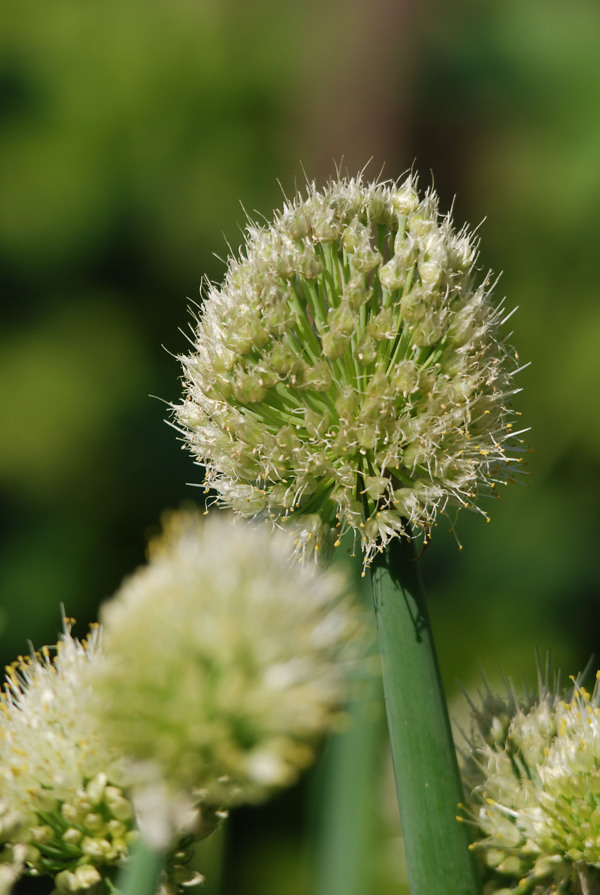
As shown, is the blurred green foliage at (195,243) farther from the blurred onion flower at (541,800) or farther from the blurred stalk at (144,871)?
the blurred stalk at (144,871)

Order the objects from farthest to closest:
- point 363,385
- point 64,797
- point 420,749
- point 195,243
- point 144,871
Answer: point 195,243 → point 363,385 → point 420,749 → point 64,797 → point 144,871

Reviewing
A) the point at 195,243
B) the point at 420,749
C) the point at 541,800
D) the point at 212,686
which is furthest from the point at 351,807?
the point at 195,243

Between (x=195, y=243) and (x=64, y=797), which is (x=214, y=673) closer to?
(x=64, y=797)

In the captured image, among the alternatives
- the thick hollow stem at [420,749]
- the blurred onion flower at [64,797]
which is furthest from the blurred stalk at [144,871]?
the thick hollow stem at [420,749]

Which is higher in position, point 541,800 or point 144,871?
point 541,800

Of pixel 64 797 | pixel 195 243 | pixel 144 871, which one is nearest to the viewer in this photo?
pixel 144 871

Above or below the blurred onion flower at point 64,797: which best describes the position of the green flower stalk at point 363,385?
above

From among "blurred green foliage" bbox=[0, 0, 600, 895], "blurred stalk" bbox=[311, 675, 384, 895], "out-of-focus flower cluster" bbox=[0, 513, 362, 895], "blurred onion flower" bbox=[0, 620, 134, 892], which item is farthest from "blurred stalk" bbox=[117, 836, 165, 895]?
"blurred green foliage" bbox=[0, 0, 600, 895]
